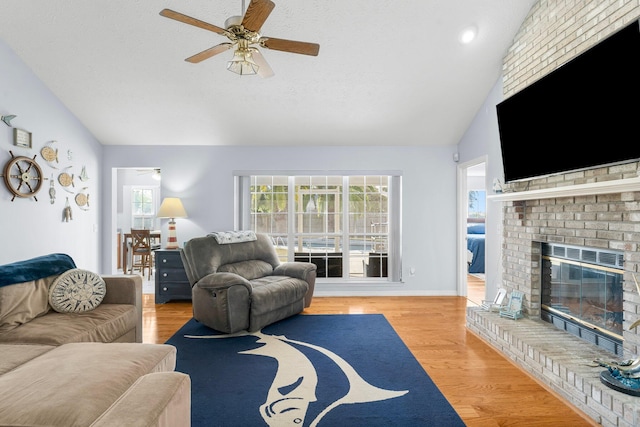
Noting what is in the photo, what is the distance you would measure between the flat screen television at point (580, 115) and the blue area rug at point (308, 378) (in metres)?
1.84

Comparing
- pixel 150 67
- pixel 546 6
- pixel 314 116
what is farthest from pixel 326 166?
pixel 546 6

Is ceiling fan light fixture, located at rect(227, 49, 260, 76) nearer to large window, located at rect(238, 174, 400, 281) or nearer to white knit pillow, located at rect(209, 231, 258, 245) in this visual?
white knit pillow, located at rect(209, 231, 258, 245)

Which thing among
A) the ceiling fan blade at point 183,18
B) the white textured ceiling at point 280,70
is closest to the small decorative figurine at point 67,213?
the white textured ceiling at point 280,70

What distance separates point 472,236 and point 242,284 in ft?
16.7

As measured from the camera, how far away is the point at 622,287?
2.49 metres

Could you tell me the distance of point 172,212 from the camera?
4988 mm

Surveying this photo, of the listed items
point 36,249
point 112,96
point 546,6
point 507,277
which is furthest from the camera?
point 112,96

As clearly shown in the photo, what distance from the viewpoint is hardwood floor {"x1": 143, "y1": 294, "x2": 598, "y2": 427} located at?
2252mm

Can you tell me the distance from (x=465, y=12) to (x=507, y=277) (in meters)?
2.51

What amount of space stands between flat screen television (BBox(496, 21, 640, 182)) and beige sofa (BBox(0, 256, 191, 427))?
2.69 meters

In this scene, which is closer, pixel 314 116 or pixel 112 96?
pixel 112 96

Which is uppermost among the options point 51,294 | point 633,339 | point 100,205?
point 100,205

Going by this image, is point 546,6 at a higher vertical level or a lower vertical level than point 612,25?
higher

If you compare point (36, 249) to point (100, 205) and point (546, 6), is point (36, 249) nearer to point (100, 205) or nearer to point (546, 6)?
point (100, 205)
